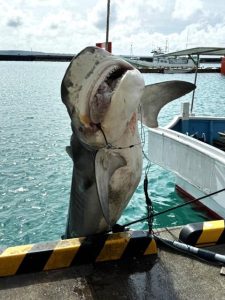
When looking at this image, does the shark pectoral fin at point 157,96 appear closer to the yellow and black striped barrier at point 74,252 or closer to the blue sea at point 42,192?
the yellow and black striped barrier at point 74,252

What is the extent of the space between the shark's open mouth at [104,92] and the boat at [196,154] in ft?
9.93

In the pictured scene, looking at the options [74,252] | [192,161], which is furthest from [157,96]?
[192,161]

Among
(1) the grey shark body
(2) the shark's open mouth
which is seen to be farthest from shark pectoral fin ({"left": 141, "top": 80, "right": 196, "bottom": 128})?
(2) the shark's open mouth

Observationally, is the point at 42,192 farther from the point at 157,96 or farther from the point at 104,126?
the point at 104,126

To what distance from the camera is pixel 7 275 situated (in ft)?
10.2

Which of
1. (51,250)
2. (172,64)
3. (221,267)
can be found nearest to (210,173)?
(221,267)

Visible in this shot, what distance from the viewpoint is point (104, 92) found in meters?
2.79

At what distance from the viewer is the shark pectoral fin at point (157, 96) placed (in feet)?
11.5

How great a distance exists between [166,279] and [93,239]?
0.67 m

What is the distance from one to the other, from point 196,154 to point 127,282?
14.4ft

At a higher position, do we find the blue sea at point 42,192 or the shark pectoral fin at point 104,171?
the shark pectoral fin at point 104,171

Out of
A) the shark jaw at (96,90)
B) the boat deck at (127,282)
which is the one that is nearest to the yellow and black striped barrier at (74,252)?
the boat deck at (127,282)

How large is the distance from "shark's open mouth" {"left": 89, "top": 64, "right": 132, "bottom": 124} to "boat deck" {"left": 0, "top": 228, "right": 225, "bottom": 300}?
1224 millimetres

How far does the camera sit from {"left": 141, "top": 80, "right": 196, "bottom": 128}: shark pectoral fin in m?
3.49
